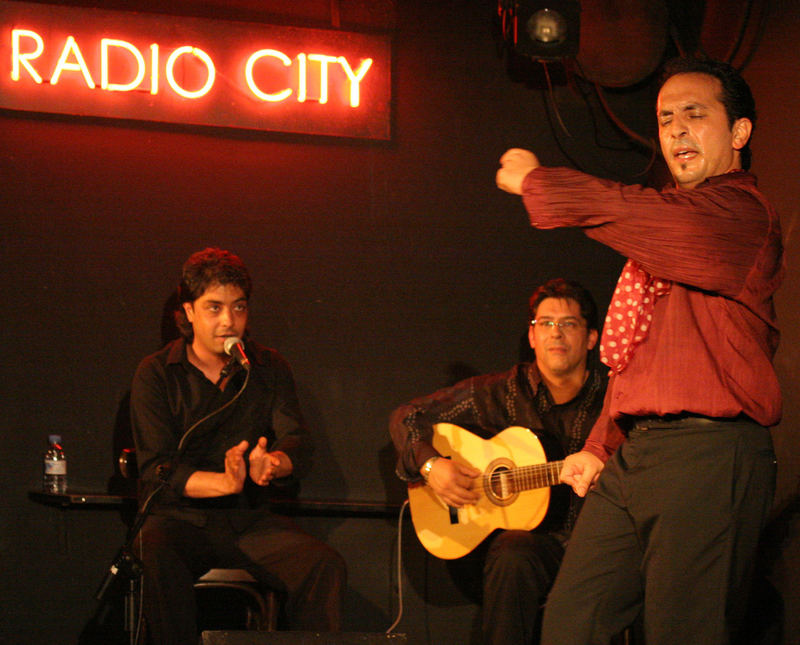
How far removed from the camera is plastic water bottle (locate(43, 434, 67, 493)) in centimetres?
447

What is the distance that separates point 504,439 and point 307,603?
43.4 inches

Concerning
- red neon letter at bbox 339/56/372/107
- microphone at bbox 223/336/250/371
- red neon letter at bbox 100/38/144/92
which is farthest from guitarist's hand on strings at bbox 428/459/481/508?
red neon letter at bbox 100/38/144/92

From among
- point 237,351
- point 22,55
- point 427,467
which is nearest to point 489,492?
point 427,467

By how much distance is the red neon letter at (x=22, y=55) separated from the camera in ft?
15.1

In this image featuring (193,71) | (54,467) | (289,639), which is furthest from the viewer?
(193,71)

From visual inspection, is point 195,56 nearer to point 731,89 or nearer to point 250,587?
point 250,587

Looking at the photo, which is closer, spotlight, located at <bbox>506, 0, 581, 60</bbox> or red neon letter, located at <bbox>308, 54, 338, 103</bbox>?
spotlight, located at <bbox>506, 0, 581, 60</bbox>

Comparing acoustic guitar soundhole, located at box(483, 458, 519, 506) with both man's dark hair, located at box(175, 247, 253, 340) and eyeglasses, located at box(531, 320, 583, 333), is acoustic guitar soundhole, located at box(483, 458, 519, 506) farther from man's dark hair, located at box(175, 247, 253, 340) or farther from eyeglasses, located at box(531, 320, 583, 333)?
man's dark hair, located at box(175, 247, 253, 340)

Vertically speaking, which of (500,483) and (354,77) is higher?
(354,77)

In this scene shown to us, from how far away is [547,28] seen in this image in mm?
4539

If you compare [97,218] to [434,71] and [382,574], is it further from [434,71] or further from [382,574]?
[382,574]

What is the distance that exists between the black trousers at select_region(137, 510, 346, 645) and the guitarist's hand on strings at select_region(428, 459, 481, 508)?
21.0 inches

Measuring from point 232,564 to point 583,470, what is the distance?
197 cm

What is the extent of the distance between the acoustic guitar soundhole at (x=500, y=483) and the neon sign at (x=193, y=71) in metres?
1.87
